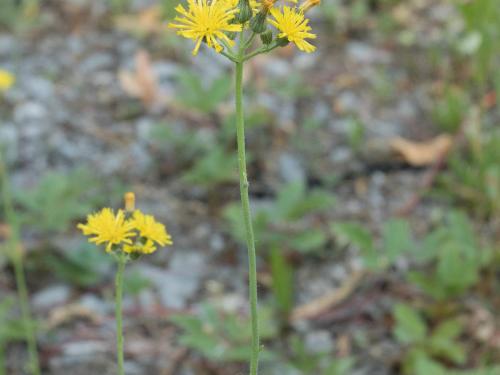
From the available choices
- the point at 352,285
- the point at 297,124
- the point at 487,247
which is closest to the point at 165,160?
the point at 297,124

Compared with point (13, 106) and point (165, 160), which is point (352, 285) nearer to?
point (165, 160)

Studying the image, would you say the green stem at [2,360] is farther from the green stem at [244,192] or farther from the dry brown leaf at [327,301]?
the green stem at [244,192]

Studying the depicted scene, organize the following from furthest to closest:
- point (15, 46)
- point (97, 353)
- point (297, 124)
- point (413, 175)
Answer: point (15, 46)
point (297, 124)
point (413, 175)
point (97, 353)

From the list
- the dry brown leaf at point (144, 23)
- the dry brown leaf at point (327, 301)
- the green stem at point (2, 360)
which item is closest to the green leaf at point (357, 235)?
the dry brown leaf at point (327, 301)

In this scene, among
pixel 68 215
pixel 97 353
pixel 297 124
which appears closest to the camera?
pixel 97 353

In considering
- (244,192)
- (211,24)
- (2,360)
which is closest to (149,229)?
(244,192)

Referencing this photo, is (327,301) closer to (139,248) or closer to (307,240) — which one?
(307,240)

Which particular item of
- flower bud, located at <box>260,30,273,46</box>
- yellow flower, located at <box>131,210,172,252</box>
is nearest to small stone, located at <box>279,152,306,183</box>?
yellow flower, located at <box>131,210,172,252</box>
